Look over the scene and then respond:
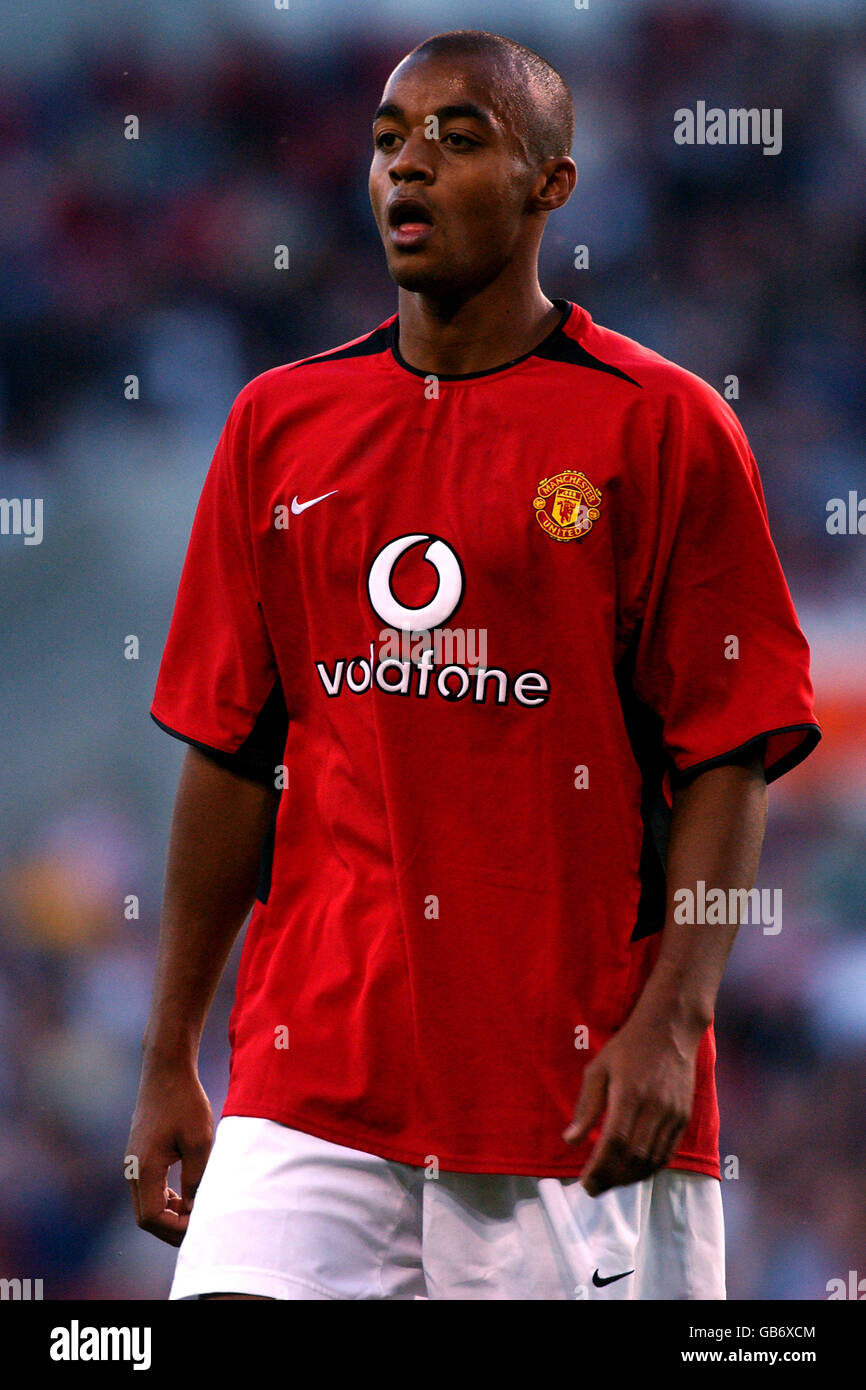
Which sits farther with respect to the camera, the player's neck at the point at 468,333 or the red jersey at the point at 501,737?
the player's neck at the point at 468,333

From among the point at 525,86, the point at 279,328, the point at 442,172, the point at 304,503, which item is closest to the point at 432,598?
the point at 304,503

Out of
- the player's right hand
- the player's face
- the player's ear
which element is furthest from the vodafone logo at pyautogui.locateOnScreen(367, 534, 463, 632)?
the player's right hand

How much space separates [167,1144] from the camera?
5.81 ft

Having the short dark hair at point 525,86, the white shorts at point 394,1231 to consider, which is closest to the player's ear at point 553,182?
the short dark hair at point 525,86

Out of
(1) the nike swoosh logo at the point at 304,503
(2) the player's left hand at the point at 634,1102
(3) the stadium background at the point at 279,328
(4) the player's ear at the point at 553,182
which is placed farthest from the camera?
(3) the stadium background at the point at 279,328

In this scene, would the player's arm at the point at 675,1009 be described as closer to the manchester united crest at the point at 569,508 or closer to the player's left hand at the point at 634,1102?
the player's left hand at the point at 634,1102

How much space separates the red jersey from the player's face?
0.14 metres

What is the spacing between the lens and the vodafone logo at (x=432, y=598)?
64.9 inches

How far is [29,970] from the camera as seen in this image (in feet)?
11.0

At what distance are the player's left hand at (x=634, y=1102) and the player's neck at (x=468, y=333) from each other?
2.30 ft

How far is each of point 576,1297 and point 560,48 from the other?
2.83 m
